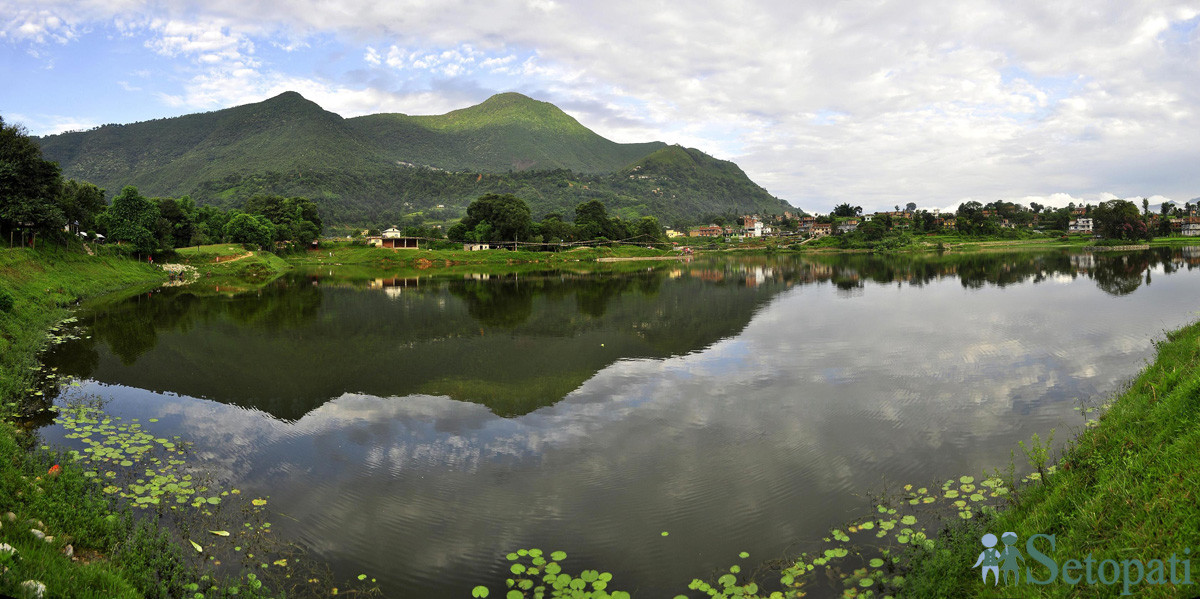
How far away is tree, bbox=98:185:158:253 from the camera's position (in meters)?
65.4

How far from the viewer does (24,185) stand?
141 ft

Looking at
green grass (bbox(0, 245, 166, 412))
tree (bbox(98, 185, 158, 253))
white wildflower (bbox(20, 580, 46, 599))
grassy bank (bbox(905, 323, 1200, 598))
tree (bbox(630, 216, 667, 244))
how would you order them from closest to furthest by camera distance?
white wildflower (bbox(20, 580, 46, 599))
grassy bank (bbox(905, 323, 1200, 598))
green grass (bbox(0, 245, 166, 412))
tree (bbox(98, 185, 158, 253))
tree (bbox(630, 216, 667, 244))

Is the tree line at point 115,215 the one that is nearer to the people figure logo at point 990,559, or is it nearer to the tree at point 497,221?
the tree at point 497,221

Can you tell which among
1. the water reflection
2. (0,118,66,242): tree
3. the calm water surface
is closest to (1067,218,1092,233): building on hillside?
the water reflection

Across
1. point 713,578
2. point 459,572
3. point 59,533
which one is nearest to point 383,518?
Result: point 459,572

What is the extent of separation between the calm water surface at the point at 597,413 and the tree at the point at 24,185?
1593cm

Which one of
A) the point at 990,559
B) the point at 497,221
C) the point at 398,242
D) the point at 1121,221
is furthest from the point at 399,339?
the point at 1121,221

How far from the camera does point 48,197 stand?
152 feet

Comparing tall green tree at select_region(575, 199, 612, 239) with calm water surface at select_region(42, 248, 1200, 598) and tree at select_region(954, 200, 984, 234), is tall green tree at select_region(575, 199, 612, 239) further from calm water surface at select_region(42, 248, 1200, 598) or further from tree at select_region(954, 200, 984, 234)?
calm water surface at select_region(42, 248, 1200, 598)

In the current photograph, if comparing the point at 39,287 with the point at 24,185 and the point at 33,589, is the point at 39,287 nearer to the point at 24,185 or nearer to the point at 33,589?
the point at 24,185

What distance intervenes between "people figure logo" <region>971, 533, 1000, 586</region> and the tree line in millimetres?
59508

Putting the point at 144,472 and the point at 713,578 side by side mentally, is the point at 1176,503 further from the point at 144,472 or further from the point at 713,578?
the point at 144,472

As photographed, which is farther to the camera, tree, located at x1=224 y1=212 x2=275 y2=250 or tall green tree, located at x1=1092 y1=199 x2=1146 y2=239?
tall green tree, located at x1=1092 y1=199 x2=1146 y2=239

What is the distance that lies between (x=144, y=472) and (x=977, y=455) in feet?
58.4
